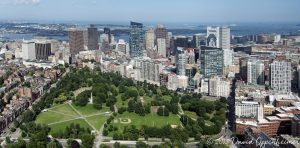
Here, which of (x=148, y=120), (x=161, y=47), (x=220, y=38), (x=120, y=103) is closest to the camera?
(x=148, y=120)

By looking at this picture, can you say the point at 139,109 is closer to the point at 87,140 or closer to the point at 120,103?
the point at 120,103

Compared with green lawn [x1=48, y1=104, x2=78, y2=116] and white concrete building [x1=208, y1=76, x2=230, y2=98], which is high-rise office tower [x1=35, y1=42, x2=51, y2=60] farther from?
white concrete building [x1=208, y1=76, x2=230, y2=98]

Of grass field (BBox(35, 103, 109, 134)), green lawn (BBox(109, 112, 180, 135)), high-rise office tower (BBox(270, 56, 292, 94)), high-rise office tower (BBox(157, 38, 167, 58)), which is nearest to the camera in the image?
green lawn (BBox(109, 112, 180, 135))

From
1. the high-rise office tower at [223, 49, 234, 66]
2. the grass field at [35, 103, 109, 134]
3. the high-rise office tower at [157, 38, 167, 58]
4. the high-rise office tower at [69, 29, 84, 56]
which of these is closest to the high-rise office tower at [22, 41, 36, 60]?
the high-rise office tower at [69, 29, 84, 56]

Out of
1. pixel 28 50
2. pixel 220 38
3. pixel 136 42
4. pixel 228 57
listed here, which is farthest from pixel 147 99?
pixel 220 38

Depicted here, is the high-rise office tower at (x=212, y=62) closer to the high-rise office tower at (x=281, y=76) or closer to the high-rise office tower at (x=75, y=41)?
the high-rise office tower at (x=281, y=76)

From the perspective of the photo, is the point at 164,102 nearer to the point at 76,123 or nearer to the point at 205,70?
the point at 76,123
